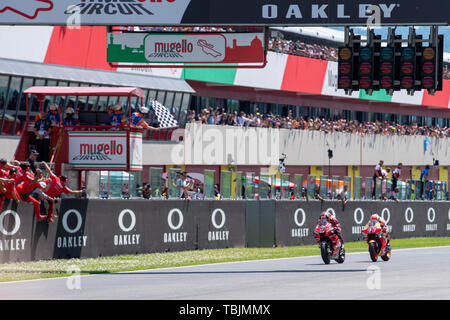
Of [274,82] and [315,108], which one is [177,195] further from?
[315,108]

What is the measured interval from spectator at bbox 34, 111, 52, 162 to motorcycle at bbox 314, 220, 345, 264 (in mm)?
7260

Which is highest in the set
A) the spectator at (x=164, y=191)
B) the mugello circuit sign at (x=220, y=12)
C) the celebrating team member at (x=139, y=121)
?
the mugello circuit sign at (x=220, y=12)

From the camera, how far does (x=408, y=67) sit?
22.6 m

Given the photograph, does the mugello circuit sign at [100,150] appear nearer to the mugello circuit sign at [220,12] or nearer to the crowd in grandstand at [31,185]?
the crowd in grandstand at [31,185]

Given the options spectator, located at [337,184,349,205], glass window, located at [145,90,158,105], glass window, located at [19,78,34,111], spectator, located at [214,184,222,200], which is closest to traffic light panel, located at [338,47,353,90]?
spectator, located at [214,184,222,200]

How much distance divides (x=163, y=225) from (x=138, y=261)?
398 centimetres

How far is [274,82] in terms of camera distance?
5584 centimetres

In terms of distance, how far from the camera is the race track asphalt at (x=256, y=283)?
Result: 15213mm

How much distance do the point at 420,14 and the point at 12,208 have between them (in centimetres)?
985

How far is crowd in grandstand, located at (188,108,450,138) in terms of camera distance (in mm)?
48625

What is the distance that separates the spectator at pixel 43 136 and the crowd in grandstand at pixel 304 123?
2075 cm

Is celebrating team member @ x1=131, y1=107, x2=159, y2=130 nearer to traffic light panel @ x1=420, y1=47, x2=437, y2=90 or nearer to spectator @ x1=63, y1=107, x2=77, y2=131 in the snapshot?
spectator @ x1=63, y1=107, x2=77, y2=131

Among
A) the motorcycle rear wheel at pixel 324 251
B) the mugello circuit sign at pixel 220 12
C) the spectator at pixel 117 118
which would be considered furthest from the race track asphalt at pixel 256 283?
the mugello circuit sign at pixel 220 12

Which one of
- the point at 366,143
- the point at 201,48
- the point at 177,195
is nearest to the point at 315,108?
the point at 366,143
